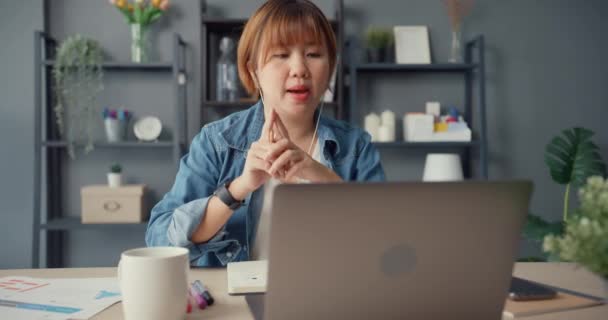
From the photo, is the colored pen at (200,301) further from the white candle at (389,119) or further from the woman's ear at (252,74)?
the white candle at (389,119)

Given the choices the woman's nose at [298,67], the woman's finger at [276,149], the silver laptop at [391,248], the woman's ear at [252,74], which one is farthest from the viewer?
the woman's ear at [252,74]

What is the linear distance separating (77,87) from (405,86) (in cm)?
193

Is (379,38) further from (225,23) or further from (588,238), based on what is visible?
(588,238)

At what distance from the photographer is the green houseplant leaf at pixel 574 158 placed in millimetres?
2857

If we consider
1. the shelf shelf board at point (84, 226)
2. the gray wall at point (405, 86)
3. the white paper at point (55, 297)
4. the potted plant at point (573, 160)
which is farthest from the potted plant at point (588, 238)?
the gray wall at point (405, 86)

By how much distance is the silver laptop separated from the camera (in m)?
0.56

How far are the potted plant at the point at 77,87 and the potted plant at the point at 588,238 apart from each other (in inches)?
110

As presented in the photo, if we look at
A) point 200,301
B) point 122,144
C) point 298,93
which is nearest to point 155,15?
point 122,144

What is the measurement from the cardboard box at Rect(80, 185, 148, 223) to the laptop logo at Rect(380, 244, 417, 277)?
8.26 ft

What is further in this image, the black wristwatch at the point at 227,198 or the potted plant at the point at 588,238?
the black wristwatch at the point at 227,198

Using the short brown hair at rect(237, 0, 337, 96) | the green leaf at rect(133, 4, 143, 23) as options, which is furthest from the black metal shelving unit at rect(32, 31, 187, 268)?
the short brown hair at rect(237, 0, 337, 96)

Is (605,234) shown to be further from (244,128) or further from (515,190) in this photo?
(244,128)

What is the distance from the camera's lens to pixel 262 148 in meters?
1.02

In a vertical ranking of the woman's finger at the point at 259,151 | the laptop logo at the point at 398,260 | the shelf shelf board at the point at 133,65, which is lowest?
the laptop logo at the point at 398,260
